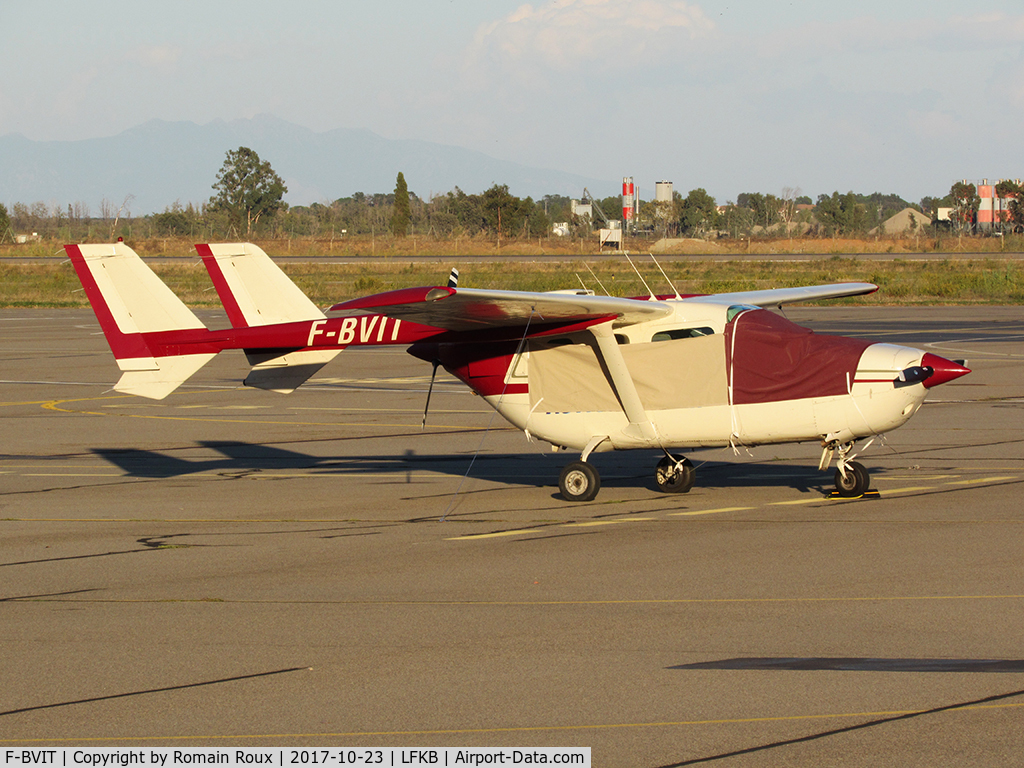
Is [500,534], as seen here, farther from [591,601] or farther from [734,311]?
[734,311]

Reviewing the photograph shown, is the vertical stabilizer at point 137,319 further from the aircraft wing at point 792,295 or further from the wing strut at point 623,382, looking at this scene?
the aircraft wing at point 792,295

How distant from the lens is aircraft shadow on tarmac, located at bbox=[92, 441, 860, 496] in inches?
514

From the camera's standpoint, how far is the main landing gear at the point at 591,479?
11812 millimetres

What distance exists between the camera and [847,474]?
1161 cm

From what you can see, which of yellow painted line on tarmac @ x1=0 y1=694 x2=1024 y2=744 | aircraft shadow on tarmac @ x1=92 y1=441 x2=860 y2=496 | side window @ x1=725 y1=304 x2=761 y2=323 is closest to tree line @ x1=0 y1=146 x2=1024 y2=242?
aircraft shadow on tarmac @ x1=92 y1=441 x2=860 y2=496

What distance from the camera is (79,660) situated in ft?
21.9

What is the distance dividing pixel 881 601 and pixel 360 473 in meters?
7.75

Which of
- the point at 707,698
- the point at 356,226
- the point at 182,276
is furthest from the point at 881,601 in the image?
the point at 356,226

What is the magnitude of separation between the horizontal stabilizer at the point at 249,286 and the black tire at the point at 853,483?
21.0ft

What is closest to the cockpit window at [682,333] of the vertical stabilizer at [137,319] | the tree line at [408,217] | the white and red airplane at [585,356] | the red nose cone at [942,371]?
the white and red airplane at [585,356]

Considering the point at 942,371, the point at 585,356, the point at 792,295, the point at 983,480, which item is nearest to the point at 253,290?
the point at 585,356

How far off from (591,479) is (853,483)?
2.89 metres

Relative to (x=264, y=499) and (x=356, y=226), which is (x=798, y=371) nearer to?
(x=264, y=499)
